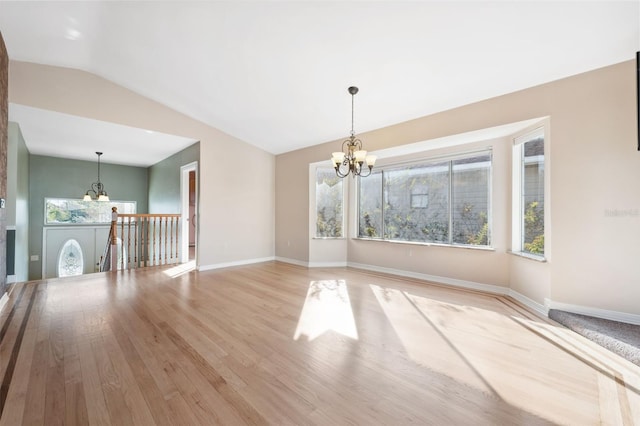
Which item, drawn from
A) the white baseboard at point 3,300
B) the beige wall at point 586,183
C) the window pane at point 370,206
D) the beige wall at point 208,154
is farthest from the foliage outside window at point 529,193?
the white baseboard at point 3,300

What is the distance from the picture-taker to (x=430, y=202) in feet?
16.8

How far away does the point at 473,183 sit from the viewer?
181 inches

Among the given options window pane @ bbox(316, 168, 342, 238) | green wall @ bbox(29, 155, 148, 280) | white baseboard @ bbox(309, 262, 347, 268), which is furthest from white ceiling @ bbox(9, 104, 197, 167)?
white baseboard @ bbox(309, 262, 347, 268)

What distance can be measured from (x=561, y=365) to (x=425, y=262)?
9.18 feet

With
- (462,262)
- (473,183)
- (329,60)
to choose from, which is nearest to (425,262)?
(462,262)

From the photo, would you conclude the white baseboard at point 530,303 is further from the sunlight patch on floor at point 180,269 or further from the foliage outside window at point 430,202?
the sunlight patch on floor at point 180,269

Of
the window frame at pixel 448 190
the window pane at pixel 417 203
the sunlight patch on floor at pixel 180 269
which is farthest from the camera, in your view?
the sunlight patch on floor at pixel 180 269

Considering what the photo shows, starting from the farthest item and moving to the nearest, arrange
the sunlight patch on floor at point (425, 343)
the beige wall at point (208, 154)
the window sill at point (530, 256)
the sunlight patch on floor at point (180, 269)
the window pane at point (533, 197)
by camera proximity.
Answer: the sunlight patch on floor at point (180, 269) < the beige wall at point (208, 154) < the window pane at point (533, 197) < the window sill at point (530, 256) < the sunlight patch on floor at point (425, 343)

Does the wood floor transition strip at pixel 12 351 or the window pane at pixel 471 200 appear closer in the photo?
the wood floor transition strip at pixel 12 351

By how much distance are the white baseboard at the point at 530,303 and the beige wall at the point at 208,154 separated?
5176 mm

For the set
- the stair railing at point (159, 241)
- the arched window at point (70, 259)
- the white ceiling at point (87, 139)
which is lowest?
the arched window at point (70, 259)

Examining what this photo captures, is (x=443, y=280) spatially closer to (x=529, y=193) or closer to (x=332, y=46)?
(x=529, y=193)

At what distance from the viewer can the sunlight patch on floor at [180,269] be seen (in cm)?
528

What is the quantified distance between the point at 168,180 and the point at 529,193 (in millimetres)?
8065
